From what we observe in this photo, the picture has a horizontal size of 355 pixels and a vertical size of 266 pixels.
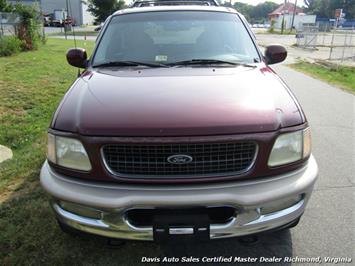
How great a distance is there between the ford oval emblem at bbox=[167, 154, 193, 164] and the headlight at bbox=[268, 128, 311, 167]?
0.53m

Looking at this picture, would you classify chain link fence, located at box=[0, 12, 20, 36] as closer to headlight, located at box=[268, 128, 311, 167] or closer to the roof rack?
the roof rack

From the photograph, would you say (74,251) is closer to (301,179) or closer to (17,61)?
(301,179)

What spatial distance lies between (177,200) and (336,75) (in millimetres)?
11546

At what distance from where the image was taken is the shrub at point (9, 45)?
48.0ft

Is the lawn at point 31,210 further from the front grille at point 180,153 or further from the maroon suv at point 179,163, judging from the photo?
the front grille at point 180,153

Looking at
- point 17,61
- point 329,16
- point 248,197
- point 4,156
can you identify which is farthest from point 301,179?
point 329,16

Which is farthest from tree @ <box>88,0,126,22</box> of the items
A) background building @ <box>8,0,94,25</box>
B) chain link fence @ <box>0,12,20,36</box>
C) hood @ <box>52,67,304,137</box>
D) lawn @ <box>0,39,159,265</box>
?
hood @ <box>52,67,304,137</box>

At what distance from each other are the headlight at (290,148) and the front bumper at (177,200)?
0.34 ft

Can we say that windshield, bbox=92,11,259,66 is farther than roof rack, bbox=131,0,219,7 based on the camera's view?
No

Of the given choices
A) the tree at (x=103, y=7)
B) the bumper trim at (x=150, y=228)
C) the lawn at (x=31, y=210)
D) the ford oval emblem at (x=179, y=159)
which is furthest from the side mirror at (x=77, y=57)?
the tree at (x=103, y=7)

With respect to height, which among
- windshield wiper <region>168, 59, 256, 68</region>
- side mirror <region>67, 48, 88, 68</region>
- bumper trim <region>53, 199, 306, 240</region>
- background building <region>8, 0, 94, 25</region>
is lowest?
background building <region>8, 0, 94, 25</region>

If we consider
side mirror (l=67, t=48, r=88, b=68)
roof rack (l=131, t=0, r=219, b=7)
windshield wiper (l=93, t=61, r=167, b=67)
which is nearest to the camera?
windshield wiper (l=93, t=61, r=167, b=67)

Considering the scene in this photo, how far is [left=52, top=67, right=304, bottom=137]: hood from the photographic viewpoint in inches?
Result: 96.1

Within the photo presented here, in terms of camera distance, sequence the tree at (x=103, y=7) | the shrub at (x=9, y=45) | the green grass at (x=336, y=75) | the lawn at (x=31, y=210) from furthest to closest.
Answer: 1. the tree at (x=103, y=7)
2. the shrub at (x=9, y=45)
3. the green grass at (x=336, y=75)
4. the lawn at (x=31, y=210)
